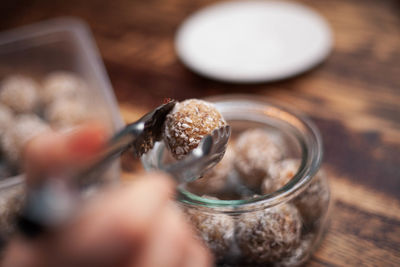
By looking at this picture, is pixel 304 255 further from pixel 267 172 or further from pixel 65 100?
pixel 65 100

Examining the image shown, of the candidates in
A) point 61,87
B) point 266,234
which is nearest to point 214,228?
point 266,234

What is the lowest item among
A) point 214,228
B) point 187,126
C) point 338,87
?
point 338,87

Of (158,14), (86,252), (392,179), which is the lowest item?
(392,179)

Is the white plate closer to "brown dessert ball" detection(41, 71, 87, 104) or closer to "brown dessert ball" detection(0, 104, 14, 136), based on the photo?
"brown dessert ball" detection(41, 71, 87, 104)

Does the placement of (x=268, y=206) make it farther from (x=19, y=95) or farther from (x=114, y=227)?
(x=19, y=95)

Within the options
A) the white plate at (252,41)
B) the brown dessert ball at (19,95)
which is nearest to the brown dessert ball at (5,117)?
the brown dessert ball at (19,95)

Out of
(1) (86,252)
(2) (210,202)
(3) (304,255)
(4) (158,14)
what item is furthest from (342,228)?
(4) (158,14)
